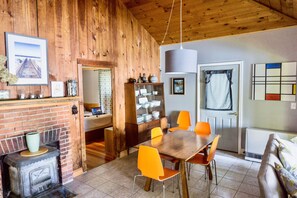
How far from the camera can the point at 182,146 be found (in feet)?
9.17

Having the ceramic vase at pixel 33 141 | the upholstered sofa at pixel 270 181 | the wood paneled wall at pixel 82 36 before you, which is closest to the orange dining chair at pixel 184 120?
the wood paneled wall at pixel 82 36

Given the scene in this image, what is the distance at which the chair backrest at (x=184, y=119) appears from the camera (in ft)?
15.6

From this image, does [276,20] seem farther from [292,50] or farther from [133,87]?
[133,87]

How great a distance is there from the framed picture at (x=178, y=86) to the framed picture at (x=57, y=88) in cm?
297

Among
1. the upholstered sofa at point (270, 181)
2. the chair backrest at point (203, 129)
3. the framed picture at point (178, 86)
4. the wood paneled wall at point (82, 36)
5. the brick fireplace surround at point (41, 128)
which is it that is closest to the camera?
the upholstered sofa at point (270, 181)

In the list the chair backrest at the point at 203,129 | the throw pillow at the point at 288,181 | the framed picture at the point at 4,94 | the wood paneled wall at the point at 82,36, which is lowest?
the throw pillow at the point at 288,181

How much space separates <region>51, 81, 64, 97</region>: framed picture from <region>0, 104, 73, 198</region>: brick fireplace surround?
20cm

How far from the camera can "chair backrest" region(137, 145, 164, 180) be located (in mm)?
2352

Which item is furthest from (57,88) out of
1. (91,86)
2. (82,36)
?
(91,86)

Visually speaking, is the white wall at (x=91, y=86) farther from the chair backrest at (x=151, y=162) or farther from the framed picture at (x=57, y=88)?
the chair backrest at (x=151, y=162)

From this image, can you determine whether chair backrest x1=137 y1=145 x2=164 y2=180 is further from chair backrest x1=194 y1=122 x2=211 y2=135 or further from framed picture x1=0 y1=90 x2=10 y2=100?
framed picture x1=0 y1=90 x2=10 y2=100

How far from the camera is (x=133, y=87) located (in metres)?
4.33

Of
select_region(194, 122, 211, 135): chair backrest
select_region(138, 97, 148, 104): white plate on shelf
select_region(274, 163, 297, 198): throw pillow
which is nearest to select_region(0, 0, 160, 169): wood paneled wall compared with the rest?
select_region(138, 97, 148, 104): white plate on shelf

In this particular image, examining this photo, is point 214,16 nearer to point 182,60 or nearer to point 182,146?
point 182,60
